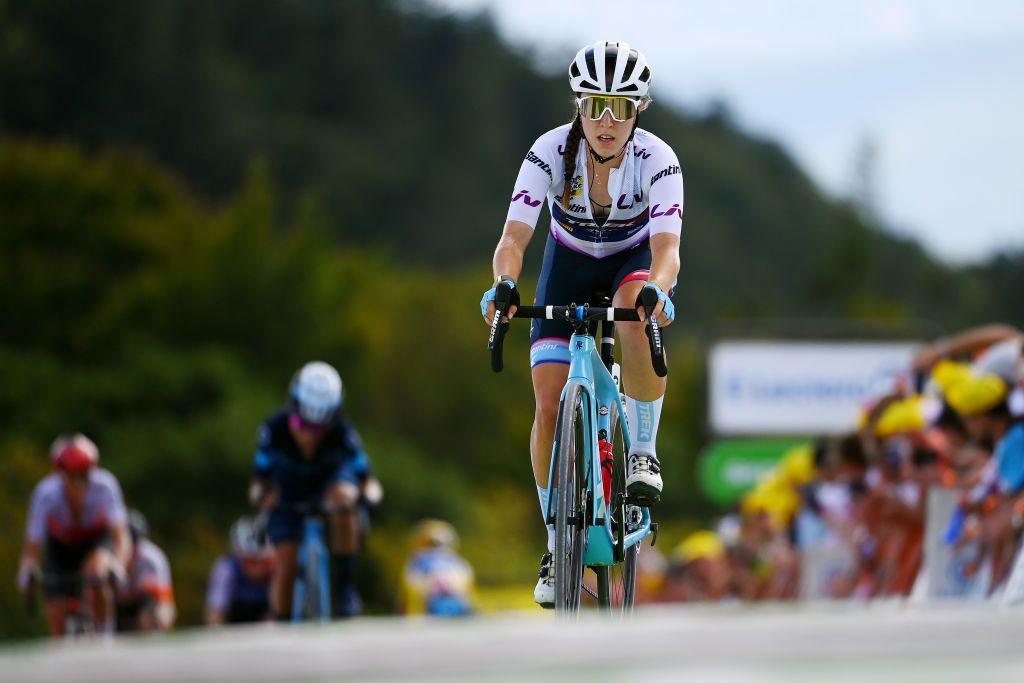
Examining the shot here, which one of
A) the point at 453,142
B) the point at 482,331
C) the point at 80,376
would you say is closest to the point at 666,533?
the point at 482,331

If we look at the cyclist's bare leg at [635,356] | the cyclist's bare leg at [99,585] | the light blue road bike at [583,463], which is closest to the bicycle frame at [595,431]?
the light blue road bike at [583,463]

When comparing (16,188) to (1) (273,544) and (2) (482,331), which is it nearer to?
(2) (482,331)

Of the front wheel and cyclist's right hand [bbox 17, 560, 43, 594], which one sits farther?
cyclist's right hand [bbox 17, 560, 43, 594]

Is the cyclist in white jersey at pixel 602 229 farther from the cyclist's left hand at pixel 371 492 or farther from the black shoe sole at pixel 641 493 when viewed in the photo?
the cyclist's left hand at pixel 371 492

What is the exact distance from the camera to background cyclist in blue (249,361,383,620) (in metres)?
12.7

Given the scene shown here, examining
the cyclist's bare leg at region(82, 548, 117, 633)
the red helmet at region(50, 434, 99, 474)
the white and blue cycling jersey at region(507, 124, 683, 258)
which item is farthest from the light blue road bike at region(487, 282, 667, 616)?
the red helmet at region(50, 434, 99, 474)

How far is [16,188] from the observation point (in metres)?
66.7

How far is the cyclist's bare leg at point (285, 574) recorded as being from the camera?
508 inches

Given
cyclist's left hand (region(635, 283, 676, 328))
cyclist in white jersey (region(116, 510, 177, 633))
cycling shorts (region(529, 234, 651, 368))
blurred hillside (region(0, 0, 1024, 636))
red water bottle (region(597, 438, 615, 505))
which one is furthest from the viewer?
blurred hillside (region(0, 0, 1024, 636))

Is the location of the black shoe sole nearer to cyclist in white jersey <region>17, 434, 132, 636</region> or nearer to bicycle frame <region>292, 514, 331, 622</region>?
bicycle frame <region>292, 514, 331, 622</region>

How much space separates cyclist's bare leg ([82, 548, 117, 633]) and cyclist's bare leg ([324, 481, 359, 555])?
2552 millimetres

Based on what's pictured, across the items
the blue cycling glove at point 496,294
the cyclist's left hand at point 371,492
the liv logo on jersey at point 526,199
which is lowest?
the cyclist's left hand at point 371,492

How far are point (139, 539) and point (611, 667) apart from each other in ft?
50.0

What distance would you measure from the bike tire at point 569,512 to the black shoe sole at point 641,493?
0.51m
